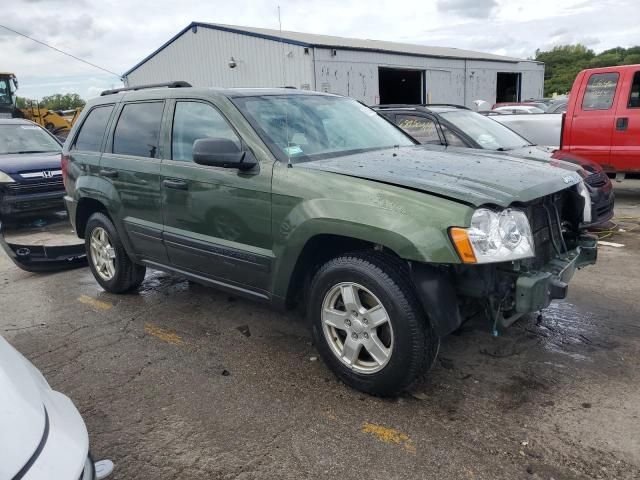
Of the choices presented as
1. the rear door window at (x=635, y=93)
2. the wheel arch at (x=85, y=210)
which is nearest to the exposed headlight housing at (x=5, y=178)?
the wheel arch at (x=85, y=210)

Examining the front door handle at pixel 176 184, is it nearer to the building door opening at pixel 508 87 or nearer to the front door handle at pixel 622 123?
the front door handle at pixel 622 123

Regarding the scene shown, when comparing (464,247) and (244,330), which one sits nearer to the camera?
(464,247)

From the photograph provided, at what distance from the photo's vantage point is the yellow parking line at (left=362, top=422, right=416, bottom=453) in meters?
2.65

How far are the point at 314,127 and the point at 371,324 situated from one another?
61.5 inches

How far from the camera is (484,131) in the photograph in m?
6.88

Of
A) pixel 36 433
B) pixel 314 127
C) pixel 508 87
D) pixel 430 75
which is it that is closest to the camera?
pixel 36 433

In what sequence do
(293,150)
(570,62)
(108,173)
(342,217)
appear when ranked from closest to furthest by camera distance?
(342,217), (293,150), (108,173), (570,62)

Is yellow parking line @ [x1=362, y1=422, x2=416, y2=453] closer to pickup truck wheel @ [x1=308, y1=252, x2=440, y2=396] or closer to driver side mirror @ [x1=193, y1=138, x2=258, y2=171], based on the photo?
pickup truck wheel @ [x1=308, y1=252, x2=440, y2=396]

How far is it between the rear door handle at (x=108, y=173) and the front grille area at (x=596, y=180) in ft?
16.5

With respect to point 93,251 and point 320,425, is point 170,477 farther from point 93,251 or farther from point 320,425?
point 93,251

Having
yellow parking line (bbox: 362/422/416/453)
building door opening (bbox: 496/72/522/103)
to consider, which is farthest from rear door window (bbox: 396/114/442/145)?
building door opening (bbox: 496/72/522/103)

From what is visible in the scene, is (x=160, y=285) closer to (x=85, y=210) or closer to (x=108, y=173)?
(x=85, y=210)

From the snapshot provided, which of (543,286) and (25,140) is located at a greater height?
(25,140)

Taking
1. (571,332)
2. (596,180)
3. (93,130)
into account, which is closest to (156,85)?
(93,130)
